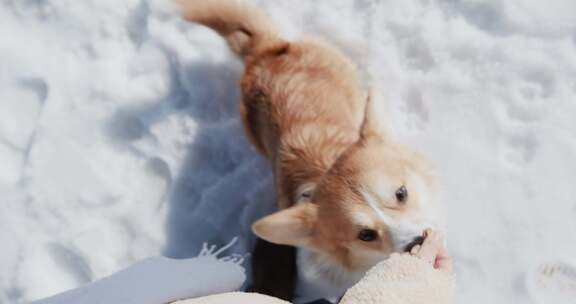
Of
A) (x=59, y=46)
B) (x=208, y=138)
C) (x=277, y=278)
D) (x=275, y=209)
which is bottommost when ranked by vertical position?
(x=277, y=278)

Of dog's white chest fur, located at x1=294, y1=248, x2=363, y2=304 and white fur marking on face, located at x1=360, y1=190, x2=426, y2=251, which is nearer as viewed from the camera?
white fur marking on face, located at x1=360, y1=190, x2=426, y2=251

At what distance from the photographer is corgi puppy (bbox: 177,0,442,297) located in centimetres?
237

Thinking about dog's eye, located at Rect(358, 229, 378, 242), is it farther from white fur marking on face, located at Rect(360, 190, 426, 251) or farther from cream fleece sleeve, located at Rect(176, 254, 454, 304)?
cream fleece sleeve, located at Rect(176, 254, 454, 304)

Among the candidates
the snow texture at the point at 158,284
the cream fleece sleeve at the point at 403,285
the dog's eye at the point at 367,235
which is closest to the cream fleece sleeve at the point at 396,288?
the cream fleece sleeve at the point at 403,285

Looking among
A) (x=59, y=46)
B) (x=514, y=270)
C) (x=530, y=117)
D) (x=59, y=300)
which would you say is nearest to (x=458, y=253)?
(x=514, y=270)

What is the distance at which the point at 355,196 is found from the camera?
2.36 metres

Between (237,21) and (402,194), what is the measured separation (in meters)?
1.22

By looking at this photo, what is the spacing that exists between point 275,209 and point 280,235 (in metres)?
0.71

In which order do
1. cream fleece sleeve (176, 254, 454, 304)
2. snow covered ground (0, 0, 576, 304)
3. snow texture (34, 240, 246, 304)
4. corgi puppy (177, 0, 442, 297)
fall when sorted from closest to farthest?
cream fleece sleeve (176, 254, 454, 304) < snow texture (34, 240, 246, 304) < corgi puppy (177, 0, 442, 297) < snow covered ground (0, 0, 576, 304)

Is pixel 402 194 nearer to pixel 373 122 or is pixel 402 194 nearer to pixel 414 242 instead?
pixel 414 242

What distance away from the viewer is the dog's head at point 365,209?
234 centimetres


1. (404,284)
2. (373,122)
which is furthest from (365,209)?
(404,284)

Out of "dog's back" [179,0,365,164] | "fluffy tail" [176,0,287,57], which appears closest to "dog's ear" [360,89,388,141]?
"dog's back" [179,0,365,164]

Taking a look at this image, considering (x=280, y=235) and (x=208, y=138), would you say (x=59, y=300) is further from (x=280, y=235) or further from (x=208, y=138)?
(x=208, y=138)
